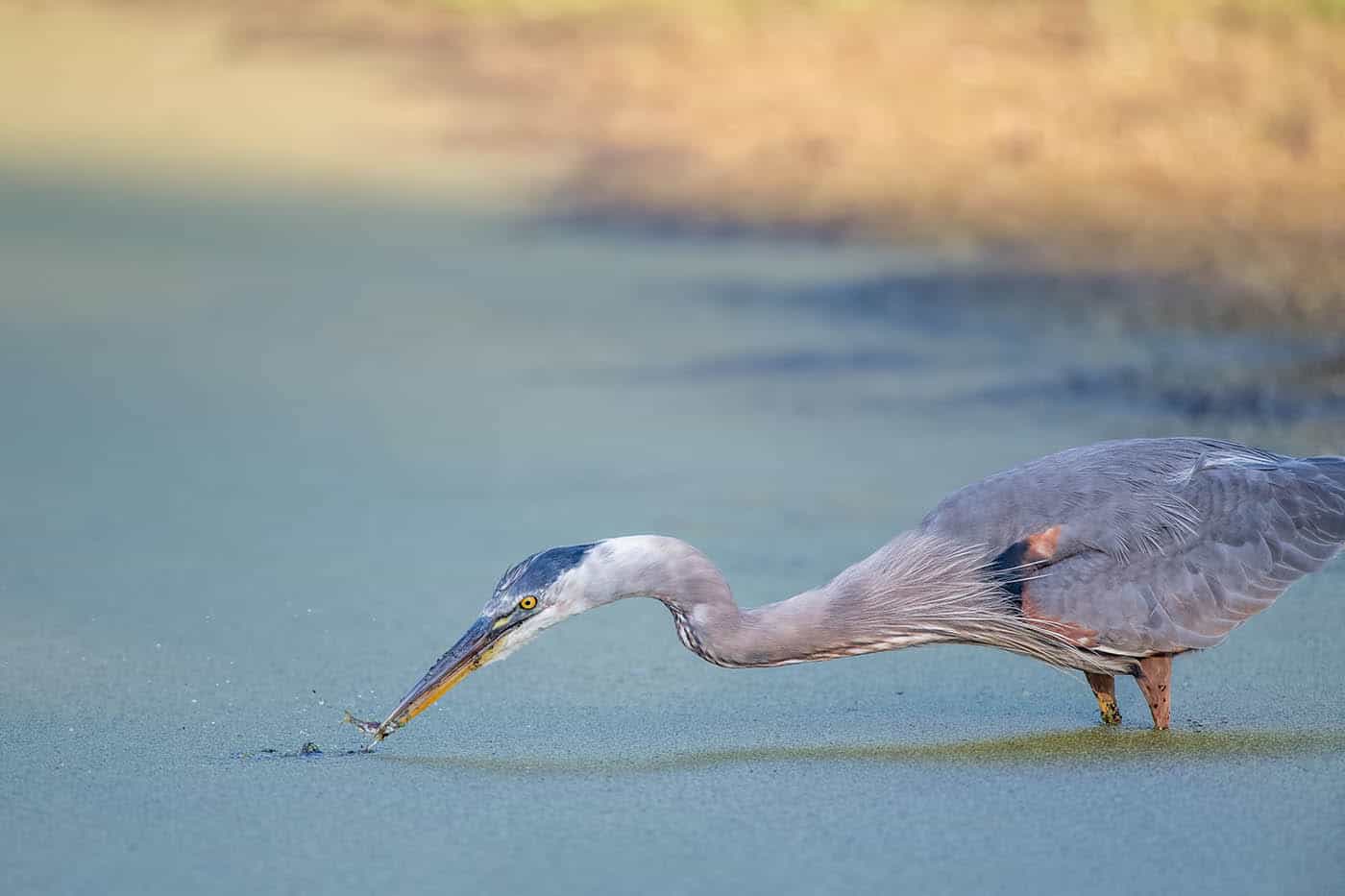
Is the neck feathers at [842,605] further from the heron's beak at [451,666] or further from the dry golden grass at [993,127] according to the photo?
the dry golden grass at [993,127]

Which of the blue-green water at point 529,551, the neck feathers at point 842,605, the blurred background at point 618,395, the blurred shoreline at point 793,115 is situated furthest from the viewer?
the blurred shoreline at point 793,115

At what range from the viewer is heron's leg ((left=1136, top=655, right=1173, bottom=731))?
4.15 metres

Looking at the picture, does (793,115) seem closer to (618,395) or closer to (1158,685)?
(618,395)

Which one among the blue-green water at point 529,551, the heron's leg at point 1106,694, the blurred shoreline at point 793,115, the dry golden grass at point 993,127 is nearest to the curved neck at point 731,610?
the blue-green water at point 529,551

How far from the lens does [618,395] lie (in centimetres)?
759

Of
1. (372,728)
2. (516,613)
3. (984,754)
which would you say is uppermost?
(516,613)

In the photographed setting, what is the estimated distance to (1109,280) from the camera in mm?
8844

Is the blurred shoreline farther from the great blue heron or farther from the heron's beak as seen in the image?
the heron's beak

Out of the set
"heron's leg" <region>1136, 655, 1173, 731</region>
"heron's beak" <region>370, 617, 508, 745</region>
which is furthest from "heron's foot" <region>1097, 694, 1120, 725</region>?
"heron's beak" <region>370, 617, 508, 745</region>

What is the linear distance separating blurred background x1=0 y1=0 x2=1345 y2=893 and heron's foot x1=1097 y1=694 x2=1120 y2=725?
10cm

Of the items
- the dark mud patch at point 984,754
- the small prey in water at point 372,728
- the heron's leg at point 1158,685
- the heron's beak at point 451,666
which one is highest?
the heron's beak at point 451,666

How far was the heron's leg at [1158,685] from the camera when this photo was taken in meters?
4.15

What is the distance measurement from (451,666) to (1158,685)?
5.01ft

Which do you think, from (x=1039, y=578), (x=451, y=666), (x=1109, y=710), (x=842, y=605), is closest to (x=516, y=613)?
(x=451, y=666)
